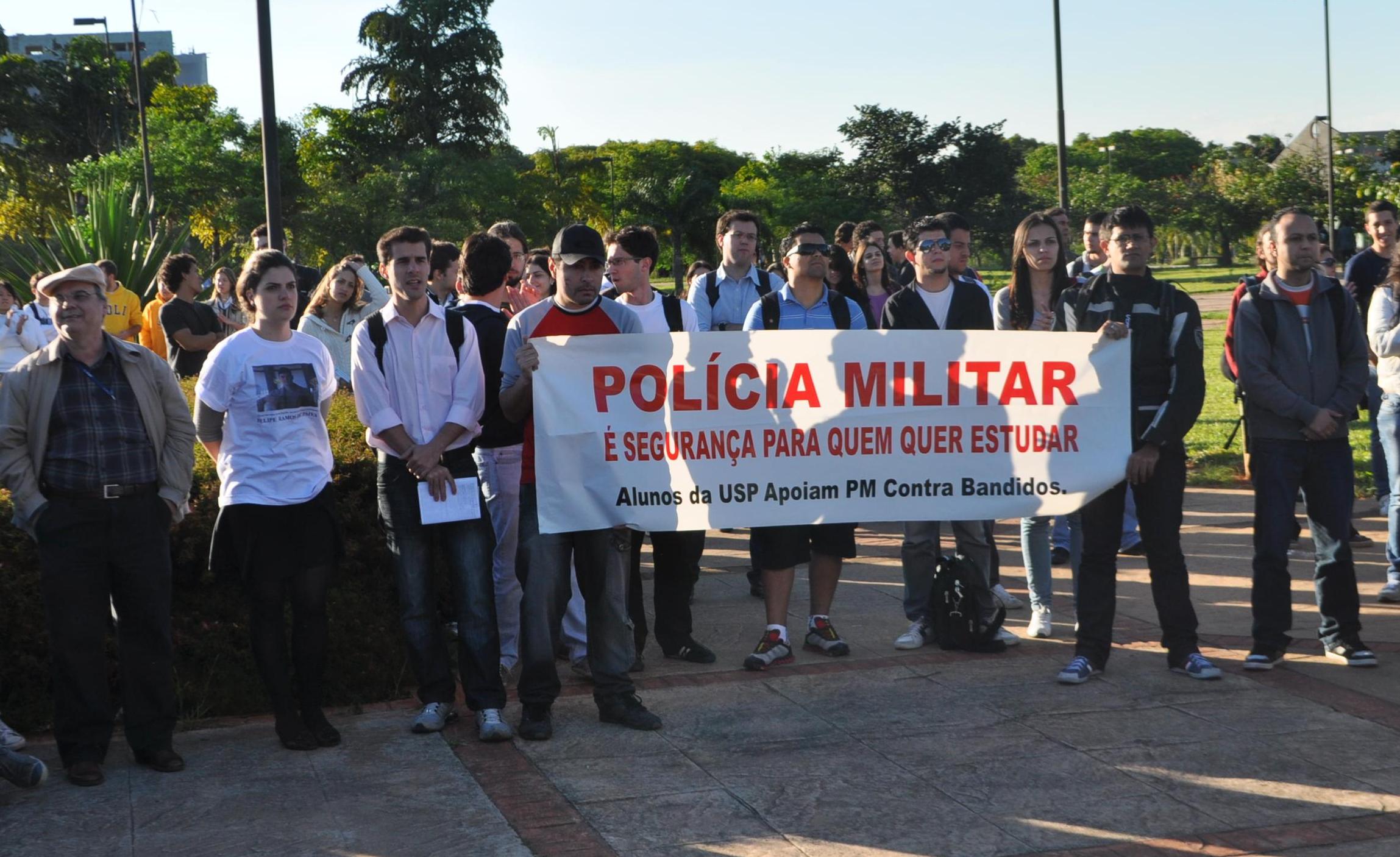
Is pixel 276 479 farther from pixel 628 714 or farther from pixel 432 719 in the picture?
pixel 628 714

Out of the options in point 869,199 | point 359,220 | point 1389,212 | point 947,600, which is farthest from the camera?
point 869,199

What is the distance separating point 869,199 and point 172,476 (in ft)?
296

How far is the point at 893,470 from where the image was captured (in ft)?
21.7

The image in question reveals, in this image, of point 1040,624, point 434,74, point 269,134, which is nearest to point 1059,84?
point 269,134

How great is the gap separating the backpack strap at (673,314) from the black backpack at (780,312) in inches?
15.9

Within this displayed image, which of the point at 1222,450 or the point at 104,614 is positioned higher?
the point at 104,614

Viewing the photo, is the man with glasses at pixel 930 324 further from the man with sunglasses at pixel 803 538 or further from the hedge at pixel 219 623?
the hedge at pixel 219 623

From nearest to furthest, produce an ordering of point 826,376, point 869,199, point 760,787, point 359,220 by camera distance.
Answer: point 760,787
point 826,376
point 359,220
point 869,199

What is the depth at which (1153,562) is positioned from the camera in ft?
21.9

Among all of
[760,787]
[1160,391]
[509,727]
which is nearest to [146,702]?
[509,727]

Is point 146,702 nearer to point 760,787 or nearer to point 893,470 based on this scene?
point 760,787

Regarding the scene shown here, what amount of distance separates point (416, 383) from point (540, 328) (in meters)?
0.60

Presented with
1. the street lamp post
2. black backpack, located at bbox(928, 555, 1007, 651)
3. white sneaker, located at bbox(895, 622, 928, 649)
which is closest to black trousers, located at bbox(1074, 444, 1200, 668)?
black backpack, located at bbox(928, 555, 1007, 651)

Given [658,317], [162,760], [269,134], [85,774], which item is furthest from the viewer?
[269,134]
